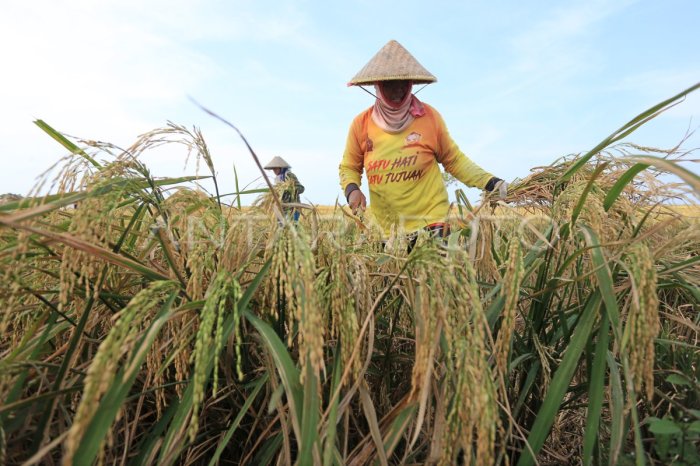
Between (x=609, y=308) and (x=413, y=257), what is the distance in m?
0.42

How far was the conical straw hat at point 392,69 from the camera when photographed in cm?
362

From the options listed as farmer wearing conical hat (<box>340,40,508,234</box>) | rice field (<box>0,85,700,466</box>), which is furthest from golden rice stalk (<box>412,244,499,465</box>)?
farmer wearing conical hat (<box>340,40,508,234</box>)

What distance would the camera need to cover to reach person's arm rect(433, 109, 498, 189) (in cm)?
372

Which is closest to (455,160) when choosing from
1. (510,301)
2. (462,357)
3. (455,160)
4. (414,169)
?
(455,160)

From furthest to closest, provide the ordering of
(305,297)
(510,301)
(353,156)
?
(353,156)
(510,301)
(305,297)

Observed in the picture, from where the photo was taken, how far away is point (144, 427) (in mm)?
1343

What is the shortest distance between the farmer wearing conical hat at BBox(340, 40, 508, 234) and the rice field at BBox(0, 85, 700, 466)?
212 cm

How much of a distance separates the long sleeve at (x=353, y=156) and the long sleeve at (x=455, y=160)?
22.6 inches

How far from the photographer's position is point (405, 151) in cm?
371

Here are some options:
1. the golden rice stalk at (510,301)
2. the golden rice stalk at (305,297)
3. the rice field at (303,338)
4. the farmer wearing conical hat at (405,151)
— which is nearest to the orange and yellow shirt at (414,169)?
the farmer wearing conical hat at (405,151)

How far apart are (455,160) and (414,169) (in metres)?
0.34

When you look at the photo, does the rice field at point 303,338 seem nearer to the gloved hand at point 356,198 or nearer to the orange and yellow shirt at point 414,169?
the orange and yellow shirt at point 414,169

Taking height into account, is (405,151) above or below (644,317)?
above

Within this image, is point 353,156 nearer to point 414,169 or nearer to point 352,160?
point 352,160
